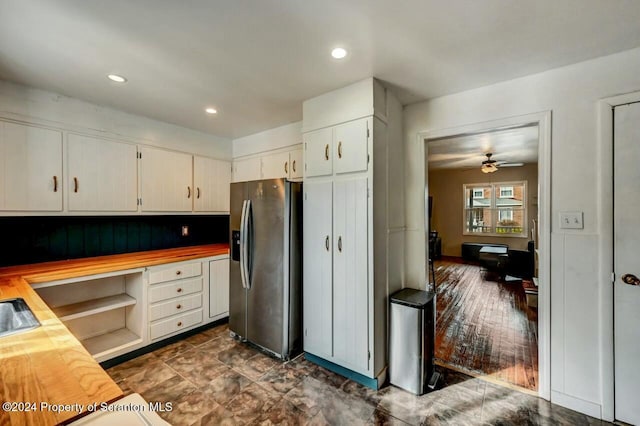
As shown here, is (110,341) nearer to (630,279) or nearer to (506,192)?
(630,279)

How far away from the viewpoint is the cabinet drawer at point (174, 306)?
8.91 feet

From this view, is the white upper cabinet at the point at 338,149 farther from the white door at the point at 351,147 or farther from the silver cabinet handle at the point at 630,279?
the silver cabinet handle at the point at 630,279

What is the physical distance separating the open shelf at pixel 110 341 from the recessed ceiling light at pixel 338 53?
3.11 meters

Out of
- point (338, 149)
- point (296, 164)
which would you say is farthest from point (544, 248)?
point (296, 164)

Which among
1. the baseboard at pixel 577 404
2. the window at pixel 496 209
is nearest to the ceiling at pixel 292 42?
the baseboard at pixel 577 404

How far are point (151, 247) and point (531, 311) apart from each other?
518 cm

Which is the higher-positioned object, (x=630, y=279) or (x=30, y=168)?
(x=30, y=168)

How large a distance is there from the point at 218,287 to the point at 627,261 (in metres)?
3.70

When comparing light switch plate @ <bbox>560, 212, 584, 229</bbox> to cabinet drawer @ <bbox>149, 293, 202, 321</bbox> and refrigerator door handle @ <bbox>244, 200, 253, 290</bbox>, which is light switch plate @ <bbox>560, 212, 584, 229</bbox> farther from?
cabinet drawer @ <bbox>149, 293, 202, 321</bbox>

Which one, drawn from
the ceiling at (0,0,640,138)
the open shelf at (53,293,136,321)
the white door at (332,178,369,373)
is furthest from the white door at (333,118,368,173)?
the open shelf at (53,293,136,321)

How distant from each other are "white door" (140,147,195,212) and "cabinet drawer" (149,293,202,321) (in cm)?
110

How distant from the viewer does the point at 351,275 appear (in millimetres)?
2273

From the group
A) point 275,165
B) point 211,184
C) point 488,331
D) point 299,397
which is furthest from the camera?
point 211,184

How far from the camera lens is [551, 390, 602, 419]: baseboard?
6.02 ft
